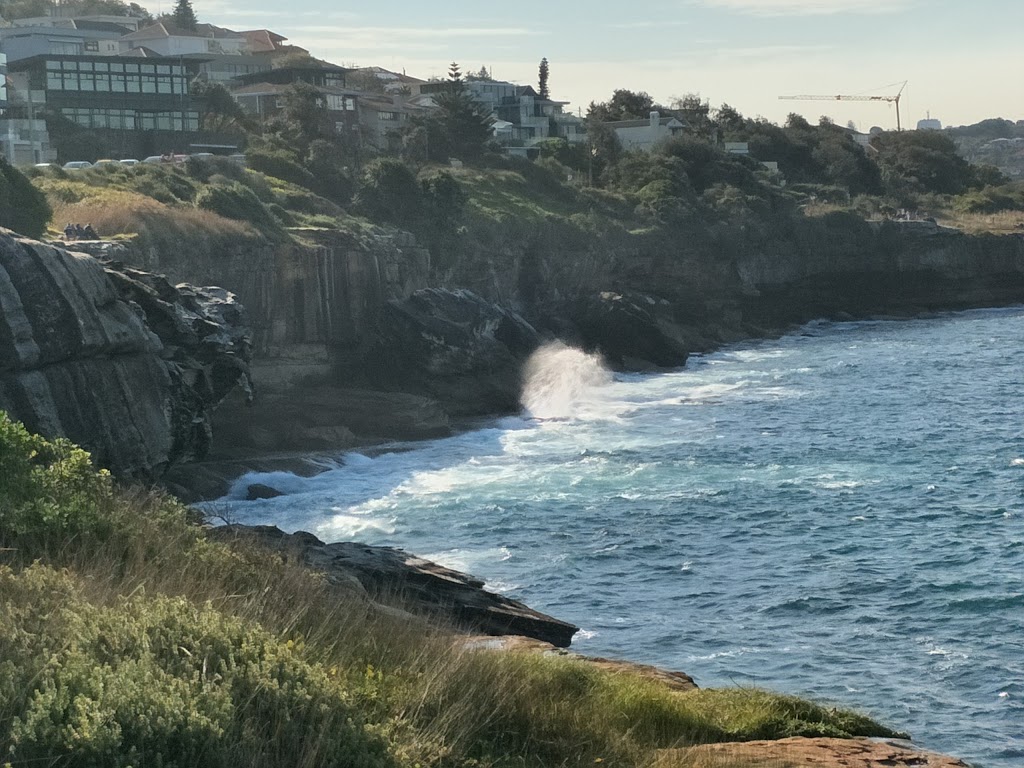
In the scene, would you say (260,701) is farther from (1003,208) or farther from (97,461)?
(1003,208)

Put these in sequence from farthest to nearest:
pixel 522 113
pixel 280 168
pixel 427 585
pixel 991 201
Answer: pixel 522 113 → pixel 991 201 → pixel 280 168 → pixel 427 585

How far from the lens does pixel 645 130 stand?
414 ft

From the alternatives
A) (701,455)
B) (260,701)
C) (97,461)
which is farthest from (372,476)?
(260,701)

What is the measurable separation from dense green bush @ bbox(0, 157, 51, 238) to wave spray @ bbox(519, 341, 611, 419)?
19.3 metres

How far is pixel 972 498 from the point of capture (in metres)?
34.4

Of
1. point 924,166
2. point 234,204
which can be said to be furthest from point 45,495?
point 924,166

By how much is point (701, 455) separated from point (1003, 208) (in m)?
84.6

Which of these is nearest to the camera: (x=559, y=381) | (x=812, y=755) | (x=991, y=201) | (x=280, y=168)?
(x=812, y=755)

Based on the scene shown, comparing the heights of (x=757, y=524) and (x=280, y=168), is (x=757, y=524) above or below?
below

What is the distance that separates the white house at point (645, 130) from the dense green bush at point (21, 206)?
8255 centimetres

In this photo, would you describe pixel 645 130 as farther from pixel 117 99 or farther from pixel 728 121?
pixel 117 99

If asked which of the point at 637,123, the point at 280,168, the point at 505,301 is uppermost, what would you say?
the point at 637,123

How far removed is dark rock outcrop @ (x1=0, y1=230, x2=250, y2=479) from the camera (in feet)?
87.8

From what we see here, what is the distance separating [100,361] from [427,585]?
11.2 meters
